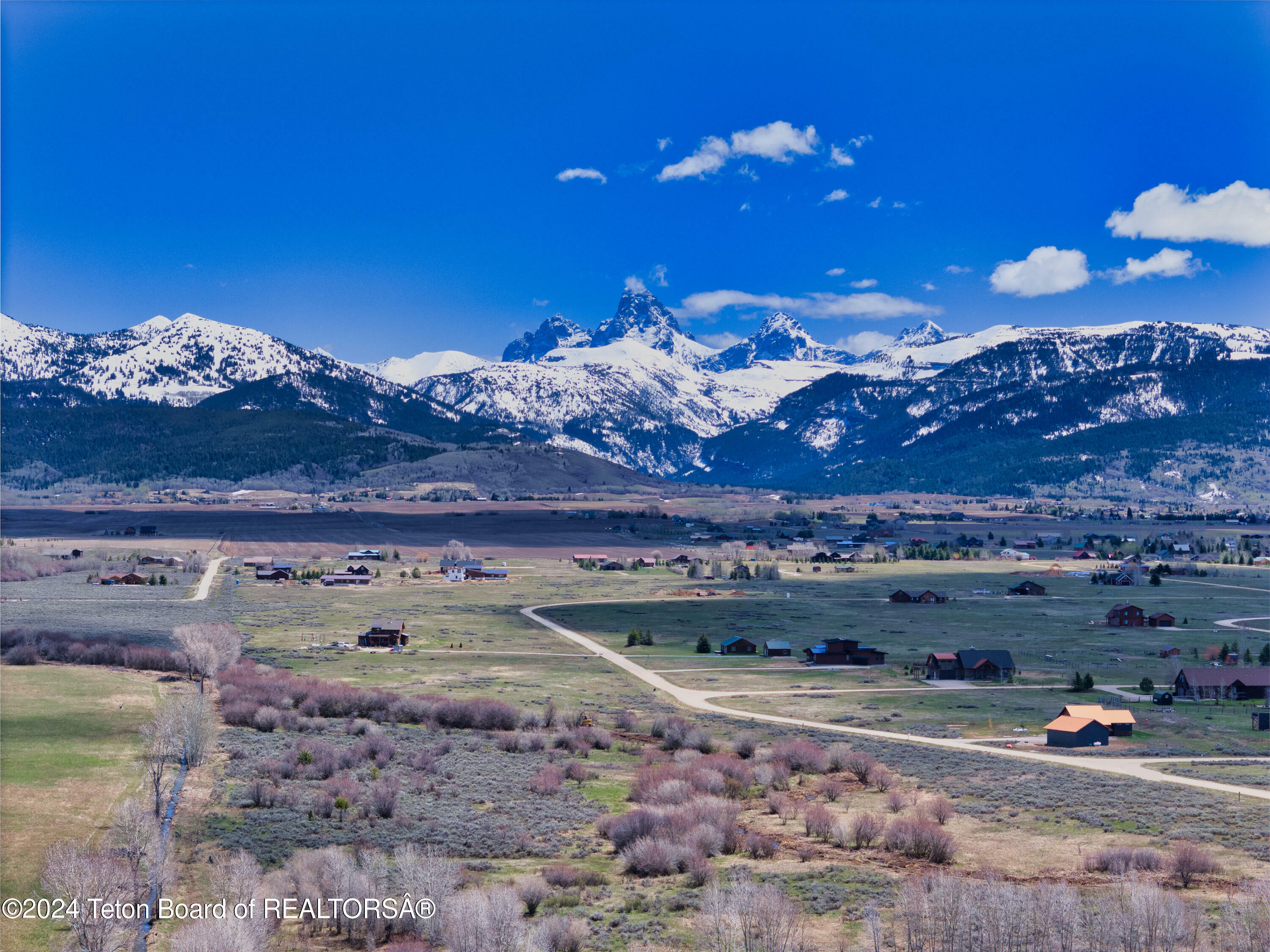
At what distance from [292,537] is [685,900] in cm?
17611

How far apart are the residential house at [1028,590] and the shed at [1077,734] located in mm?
81471

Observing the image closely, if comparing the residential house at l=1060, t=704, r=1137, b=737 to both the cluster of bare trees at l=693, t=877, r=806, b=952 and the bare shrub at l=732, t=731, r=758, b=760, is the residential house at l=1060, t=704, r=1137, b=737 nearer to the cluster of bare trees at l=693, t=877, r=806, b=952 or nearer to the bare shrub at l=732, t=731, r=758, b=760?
the bare shrub at l=732, t=731, r=758, b=760

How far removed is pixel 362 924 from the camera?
30266 millimetres

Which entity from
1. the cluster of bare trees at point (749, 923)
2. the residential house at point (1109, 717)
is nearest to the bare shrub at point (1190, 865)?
the cluster of bare trees at point (749, 923)

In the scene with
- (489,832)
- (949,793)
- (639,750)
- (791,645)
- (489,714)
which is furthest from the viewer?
(791,645)

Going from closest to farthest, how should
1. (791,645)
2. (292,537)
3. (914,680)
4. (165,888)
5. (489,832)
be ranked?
(165,888) → (489,832) → (914,680) → (791,645) → (292,537)

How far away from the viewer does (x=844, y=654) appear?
85.1 metres

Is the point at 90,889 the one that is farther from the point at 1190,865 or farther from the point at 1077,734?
the point at 1077,734

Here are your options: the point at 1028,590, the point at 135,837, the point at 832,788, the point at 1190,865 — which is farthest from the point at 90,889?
the point at 1028,590

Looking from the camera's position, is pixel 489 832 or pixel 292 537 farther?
pixel 292 537

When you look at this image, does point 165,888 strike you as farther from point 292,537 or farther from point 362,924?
point 292,537

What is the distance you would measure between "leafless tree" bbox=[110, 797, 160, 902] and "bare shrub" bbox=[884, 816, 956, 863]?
24885 millimetres

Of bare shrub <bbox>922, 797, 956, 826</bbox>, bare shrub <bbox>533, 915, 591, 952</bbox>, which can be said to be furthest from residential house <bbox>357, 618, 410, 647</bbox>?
bare shrub <bbox>533, 915, 591, 952</bbox>

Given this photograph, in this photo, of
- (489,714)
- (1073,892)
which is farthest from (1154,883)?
(489,714)
